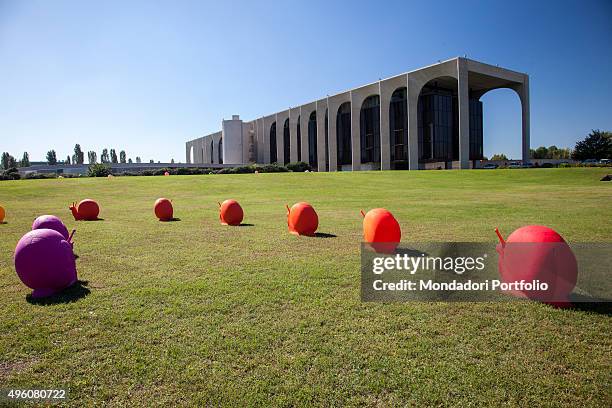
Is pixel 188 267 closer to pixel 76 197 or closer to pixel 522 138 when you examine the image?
pixel 76 197

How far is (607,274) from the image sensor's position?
6.67 metres

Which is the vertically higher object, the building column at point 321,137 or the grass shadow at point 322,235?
the building column at point 321,137

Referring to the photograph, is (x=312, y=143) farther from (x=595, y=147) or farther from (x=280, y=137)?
(x=595, y=147)

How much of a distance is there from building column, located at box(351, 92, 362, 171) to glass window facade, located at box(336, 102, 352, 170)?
5880 millimetres

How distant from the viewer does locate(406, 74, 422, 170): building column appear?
57281 mm

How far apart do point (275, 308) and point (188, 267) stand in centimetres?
296

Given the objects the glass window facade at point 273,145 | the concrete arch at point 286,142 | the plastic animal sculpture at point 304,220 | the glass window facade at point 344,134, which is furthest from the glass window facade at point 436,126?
the plastic animal sculpture at point 304,220

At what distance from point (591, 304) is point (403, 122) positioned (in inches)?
2549

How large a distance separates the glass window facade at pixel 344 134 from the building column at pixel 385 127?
13415mm

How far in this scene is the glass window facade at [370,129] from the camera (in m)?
71.8

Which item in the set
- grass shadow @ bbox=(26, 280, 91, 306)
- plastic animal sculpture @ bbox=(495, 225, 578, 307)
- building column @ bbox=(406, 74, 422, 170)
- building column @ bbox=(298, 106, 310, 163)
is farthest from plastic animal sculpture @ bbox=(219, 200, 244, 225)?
building column @ bbox=(298, 106, 310, 163)

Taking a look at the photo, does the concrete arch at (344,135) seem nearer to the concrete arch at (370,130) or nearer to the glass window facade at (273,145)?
the concrete arch at (370,130)

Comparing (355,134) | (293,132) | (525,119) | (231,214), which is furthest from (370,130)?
(231,214)

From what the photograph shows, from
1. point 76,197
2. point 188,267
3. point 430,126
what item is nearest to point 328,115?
point 430,126
